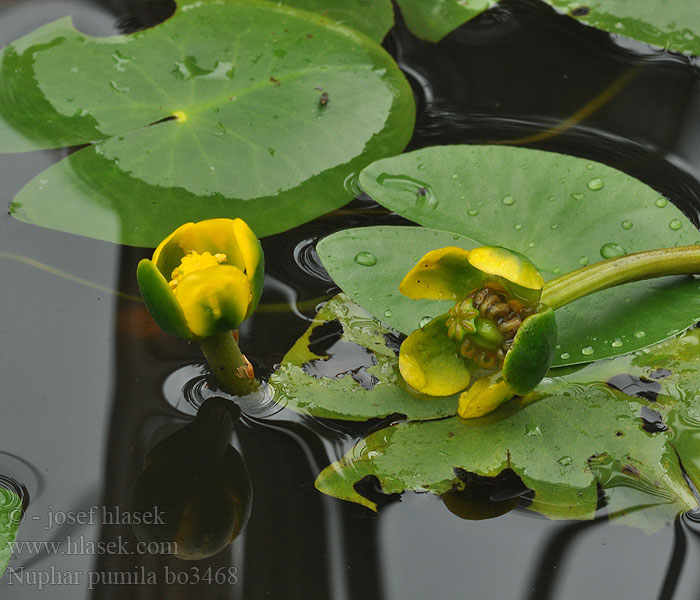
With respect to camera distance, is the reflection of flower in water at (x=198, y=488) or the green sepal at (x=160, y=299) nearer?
the green sepal at (x=160, y=299)

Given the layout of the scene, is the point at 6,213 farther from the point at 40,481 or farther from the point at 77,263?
the point at 40,481

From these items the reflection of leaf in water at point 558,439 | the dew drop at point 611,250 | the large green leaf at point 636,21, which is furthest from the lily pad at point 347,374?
the large green leaf at point 636,21

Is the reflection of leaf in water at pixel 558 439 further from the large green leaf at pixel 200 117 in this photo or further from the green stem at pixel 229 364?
the large green leaf at pixel 200 117

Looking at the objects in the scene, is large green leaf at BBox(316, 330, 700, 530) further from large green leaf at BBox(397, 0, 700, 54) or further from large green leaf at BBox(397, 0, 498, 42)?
large green leaf at BBox(397, 0, 498, 42)

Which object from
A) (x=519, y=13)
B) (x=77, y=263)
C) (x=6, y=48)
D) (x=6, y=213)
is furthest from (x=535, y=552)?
(x=6, y=48)

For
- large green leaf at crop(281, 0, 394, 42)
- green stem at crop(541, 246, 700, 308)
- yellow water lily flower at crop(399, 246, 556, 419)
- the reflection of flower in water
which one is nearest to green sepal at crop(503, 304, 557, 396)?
yellow water lily flower at crop(399, 246, 556, 419)

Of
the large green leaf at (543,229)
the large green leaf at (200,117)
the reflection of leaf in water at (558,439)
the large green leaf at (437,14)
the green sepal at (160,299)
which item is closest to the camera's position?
the green sepal at (160,299)
